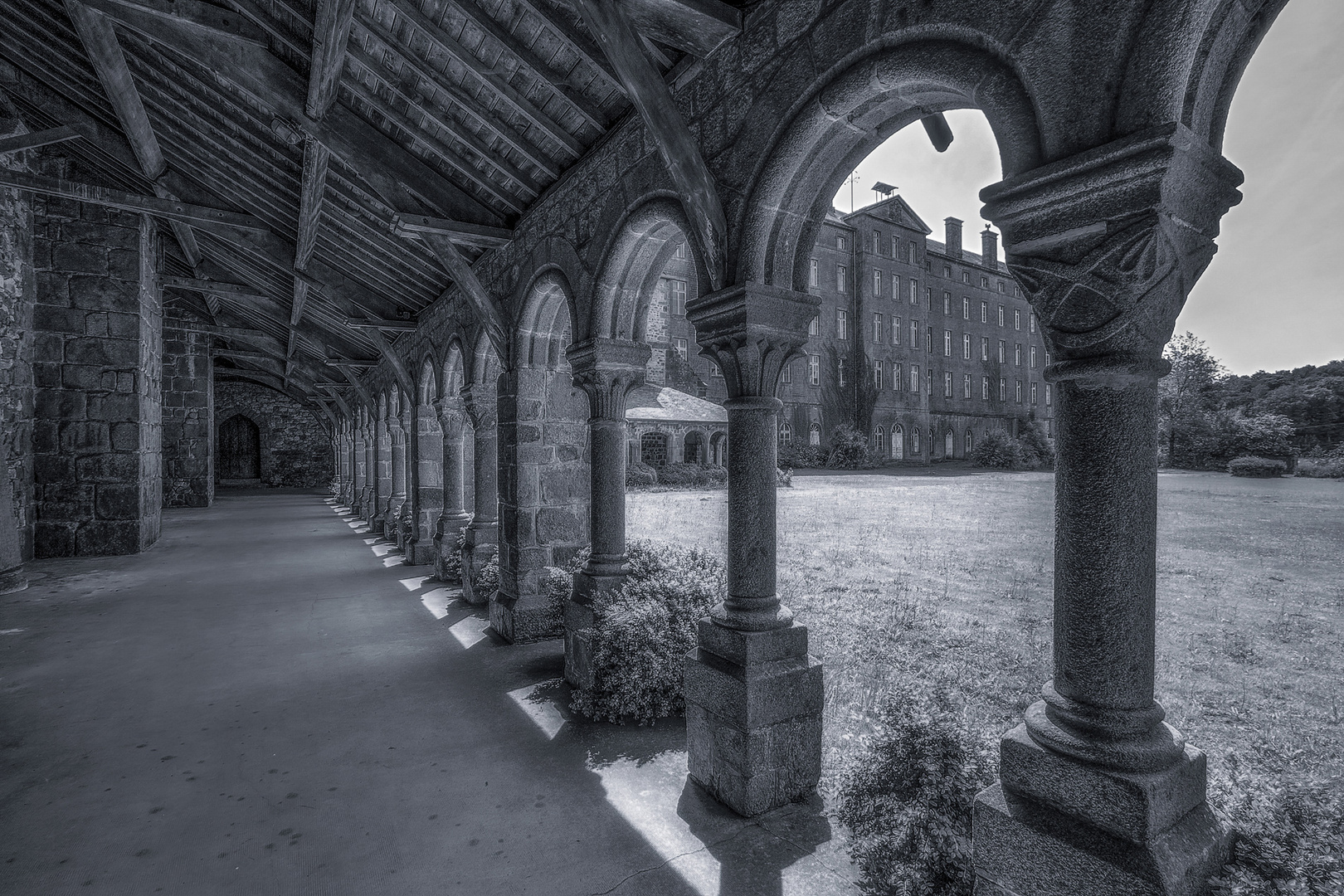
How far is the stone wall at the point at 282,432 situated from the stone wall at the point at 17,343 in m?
13.3

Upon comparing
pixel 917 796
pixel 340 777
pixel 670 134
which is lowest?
pixel 340 777

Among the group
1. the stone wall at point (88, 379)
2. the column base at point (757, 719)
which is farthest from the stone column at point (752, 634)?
the stone wall at point (88, 379)

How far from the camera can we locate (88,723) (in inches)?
123

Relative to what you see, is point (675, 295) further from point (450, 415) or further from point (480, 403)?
point (480, 403)

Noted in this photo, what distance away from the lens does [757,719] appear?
228cm

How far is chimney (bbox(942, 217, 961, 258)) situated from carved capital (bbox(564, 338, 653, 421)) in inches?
1192

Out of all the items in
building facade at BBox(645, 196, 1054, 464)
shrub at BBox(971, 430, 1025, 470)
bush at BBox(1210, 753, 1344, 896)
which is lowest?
bush at BBox(1210, 753, 1344, 896)

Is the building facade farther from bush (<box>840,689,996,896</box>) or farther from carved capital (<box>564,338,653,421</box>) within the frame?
bush (<box>840,689,996,896</box>)

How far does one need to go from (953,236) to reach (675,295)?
52.1 ft

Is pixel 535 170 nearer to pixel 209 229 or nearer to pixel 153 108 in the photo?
pixel 153 108

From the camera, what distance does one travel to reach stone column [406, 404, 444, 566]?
7285 millimetres

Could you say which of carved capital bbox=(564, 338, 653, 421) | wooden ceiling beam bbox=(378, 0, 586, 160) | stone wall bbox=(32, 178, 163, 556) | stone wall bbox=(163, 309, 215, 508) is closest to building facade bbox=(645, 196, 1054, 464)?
stone wall bbox=(163, 309, 215, 508)

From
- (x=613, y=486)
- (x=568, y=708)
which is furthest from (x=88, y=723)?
(x=613, y=486)

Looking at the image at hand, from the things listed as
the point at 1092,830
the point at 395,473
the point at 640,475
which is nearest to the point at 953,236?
the point at 640,475
